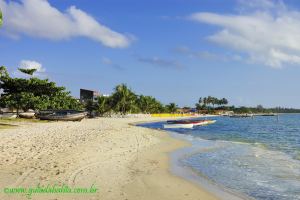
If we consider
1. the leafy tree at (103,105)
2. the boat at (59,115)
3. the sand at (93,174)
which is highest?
the leafy tree at (103,105)

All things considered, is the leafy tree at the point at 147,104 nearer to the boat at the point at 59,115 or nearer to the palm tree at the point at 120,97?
the palm tree at the point at 120,97

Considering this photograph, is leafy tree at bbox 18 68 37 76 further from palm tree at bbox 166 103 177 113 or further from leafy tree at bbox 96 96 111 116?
palm tree at bbox 166 103 177 113

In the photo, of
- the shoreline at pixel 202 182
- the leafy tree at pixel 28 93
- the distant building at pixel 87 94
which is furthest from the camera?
the distant building at pixel 87 94

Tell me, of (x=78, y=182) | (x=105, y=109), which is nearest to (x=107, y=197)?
(x=78, y=182)

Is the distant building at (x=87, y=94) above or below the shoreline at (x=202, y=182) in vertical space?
above

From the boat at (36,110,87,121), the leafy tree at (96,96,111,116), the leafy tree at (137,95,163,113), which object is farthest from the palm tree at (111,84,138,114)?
the boat at (36,110,87,121)

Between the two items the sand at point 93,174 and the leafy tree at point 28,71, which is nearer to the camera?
the sand at point 93,174

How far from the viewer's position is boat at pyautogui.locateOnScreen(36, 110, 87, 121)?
61.0 meters

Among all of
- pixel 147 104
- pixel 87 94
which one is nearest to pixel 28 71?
pixel 87 94

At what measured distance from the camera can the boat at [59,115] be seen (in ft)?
200

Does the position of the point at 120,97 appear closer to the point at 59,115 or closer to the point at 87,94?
the point at 87,94

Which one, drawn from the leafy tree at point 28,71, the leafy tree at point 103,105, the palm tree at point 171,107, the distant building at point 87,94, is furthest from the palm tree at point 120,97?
the palm tree at point 171,107

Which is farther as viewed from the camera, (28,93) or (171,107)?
(171,107)

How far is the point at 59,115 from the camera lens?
206 feet
